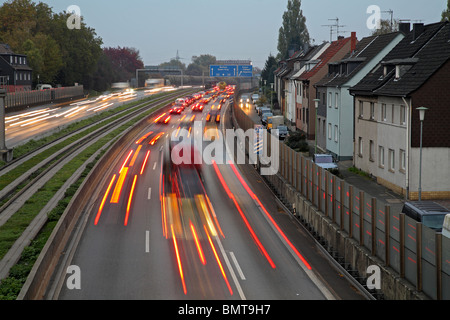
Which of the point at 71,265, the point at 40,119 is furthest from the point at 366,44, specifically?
the point at 40,119

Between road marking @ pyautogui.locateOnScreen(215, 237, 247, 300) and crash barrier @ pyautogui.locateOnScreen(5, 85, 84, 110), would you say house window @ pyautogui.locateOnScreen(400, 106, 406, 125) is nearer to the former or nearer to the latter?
road marking @ pyautogui.locateOnScreen(215, 237, 247, 300)

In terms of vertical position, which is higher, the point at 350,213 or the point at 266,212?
the point at 350,213

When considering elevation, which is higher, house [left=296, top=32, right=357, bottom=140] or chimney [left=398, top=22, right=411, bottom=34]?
chimney [left=398, top=22, right=411, bottom=34]

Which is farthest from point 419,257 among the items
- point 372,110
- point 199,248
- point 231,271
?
point 372,110

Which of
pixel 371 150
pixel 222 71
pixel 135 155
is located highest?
pixel 222 71

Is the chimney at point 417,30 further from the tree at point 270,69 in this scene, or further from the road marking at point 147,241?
the tree at point 270,69

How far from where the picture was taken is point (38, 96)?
114 meters

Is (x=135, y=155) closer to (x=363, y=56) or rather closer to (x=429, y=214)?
(x=363, y=56)

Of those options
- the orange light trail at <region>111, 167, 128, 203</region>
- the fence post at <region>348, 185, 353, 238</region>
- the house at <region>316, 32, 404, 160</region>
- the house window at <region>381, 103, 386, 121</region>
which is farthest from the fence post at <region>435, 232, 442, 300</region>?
the house at <region>316, 32, 404, 160</region>

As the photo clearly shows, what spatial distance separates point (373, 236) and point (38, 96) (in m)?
99.9

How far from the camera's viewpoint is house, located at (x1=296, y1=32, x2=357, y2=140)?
222ft

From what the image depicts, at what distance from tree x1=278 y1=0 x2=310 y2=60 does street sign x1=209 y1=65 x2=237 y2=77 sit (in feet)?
43.0

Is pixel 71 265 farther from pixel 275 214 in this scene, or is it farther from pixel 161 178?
pixel 161 178

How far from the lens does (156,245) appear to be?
2750cm
